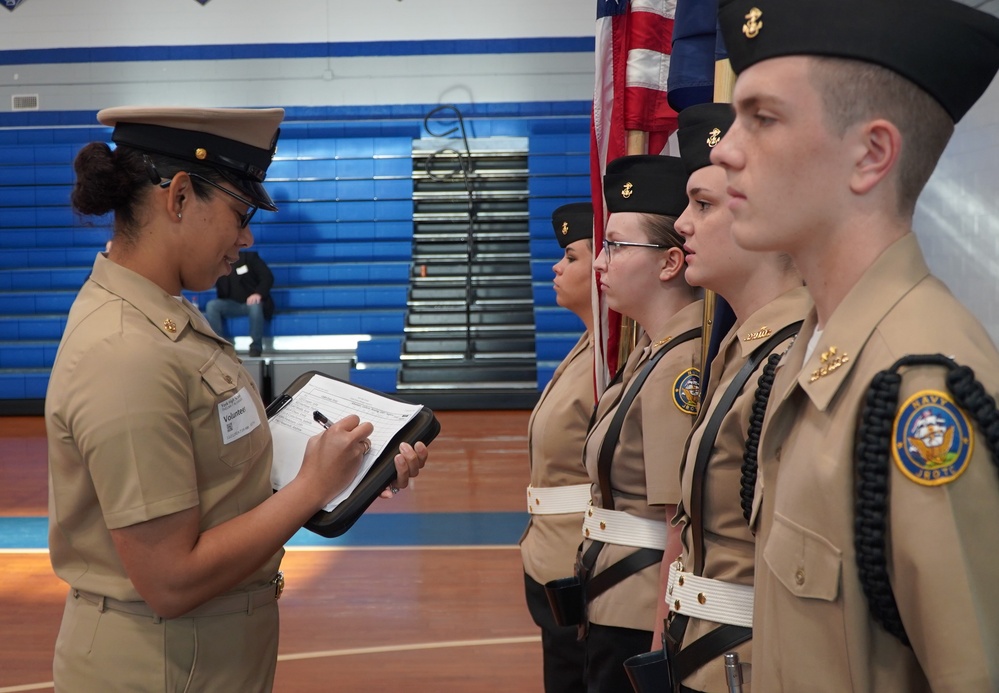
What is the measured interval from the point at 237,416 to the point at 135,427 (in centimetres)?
20

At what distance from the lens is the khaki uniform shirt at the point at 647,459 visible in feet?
5.81

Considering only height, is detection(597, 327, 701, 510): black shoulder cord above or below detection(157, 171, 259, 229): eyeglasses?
below

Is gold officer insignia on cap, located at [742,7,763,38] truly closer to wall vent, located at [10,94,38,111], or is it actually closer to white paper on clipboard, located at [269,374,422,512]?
white paper on clipboard, located at [269,374,422,512]

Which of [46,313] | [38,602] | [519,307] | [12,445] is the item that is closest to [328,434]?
[38,602]

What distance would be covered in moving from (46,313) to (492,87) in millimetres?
6080

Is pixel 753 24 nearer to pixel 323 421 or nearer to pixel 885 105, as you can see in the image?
pixel 885 105

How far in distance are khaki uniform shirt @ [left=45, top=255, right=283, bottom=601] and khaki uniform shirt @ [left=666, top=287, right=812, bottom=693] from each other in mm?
750

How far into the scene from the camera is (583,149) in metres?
11.5

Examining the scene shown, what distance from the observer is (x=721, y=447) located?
1433mm

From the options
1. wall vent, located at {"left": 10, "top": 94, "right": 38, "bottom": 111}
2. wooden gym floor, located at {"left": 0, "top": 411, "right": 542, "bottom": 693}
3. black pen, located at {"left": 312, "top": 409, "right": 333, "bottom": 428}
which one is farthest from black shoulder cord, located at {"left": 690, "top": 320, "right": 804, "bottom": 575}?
wall vent, located at {"left": 10, "top": 94, "right": 38, "bottom": 111}

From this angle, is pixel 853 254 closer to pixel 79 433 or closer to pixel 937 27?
pixel 937 27

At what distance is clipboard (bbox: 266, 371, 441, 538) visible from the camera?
1651mm

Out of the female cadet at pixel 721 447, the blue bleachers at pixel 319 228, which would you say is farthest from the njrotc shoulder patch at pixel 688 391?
the blue bleachers at pixel 319 228

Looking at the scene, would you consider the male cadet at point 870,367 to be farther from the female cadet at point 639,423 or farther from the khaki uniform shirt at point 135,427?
the khaki uniform shirt at point 135,427
